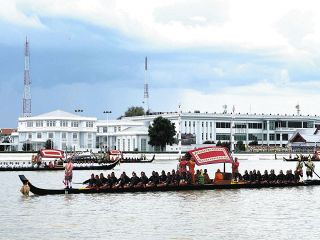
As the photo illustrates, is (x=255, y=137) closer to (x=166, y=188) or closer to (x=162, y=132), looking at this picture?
(x=162, y=132)

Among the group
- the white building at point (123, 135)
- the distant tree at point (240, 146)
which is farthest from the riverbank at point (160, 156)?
the white building at point (123, 135)

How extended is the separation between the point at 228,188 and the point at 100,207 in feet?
41.4

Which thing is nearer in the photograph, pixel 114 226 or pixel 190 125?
pixel 114 226

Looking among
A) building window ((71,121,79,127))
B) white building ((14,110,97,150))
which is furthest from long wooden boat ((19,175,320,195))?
building window ((71,121,79,127))

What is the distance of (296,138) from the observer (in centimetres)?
18388

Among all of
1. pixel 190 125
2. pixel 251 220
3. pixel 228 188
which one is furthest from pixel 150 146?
pixel 251 220

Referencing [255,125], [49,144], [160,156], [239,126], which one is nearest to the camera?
[160,156]

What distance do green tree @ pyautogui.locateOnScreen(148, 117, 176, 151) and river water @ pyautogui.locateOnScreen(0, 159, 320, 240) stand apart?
108975 mm

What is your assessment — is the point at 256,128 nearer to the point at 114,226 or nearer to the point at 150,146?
the point at 150,146

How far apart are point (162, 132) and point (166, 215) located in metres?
122

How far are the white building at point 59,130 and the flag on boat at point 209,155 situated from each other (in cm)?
11174

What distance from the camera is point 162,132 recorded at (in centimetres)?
15925

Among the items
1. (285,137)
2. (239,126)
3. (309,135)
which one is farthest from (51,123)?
(285,137)

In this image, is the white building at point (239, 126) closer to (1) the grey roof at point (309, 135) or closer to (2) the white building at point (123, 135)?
(2) the white building at point (123, 135)
